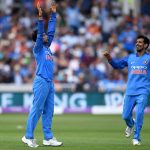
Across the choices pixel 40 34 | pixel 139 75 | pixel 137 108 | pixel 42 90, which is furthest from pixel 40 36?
pixel 137 108

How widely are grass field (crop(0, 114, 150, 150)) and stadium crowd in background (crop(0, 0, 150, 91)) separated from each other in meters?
2.38

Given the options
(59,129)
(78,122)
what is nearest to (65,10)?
(78,122)

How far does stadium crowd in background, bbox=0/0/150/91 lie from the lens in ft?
83.6

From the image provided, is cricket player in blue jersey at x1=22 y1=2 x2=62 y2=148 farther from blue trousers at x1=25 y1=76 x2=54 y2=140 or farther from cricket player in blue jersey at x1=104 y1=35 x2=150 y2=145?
cricket player in blue jersey at x1=104 y1=35 x2=150 y2=145

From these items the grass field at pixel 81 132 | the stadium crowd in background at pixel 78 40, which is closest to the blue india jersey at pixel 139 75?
the grass field at pixel 81 132

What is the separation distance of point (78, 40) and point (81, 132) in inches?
426

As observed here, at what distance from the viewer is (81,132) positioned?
1659 centimetres

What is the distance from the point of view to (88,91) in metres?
24.7

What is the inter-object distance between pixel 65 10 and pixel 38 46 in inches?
622

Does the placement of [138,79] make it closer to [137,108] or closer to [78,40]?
[137,108]

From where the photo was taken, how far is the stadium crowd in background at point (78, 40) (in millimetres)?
25469

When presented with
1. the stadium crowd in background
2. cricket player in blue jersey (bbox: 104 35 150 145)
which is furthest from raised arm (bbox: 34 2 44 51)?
the stadium crowd in background

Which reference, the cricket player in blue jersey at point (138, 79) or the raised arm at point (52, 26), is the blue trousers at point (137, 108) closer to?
the cricket player in blue jersey at point (138, 79)

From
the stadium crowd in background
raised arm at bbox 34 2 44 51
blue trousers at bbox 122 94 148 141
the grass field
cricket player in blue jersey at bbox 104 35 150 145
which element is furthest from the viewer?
the stadium crowd in background
